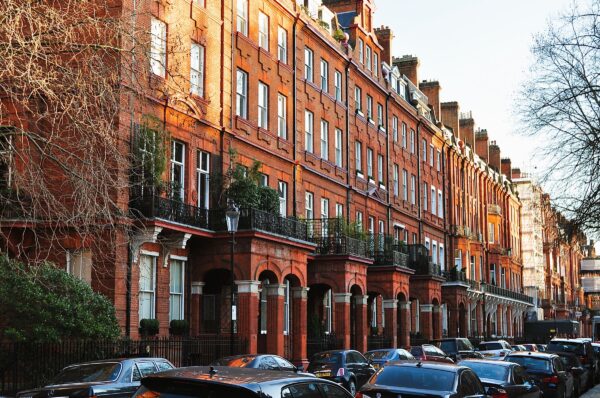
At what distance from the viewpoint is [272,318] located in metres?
28.7

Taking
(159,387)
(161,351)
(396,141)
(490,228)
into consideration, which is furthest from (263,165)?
(490,228)

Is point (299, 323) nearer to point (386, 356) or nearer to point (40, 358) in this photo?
point (386, 356)

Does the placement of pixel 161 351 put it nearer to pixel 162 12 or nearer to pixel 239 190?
pixel 239 190

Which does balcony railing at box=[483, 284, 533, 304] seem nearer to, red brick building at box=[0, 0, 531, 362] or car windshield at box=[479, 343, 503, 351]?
red brick building at box=[0, 0, 531, 362]

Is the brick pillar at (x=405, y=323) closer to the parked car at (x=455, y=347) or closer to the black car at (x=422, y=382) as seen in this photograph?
the parked car at (x=455, y=347)

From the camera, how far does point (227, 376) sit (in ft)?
26.0

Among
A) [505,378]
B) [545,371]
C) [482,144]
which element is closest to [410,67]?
[482,144]

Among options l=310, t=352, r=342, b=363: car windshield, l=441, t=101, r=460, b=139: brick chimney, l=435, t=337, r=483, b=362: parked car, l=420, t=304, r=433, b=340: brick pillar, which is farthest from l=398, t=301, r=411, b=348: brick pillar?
l=441, t=101, r=460, b=139: brick chimney

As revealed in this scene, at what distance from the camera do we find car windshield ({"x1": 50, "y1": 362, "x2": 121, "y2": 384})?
50.8ft

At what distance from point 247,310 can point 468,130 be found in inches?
1993

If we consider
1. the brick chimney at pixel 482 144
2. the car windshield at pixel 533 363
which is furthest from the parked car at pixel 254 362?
the brick chimney at pixel 482 144

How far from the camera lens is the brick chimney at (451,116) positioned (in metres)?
67.1

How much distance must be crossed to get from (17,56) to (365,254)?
25.6 m

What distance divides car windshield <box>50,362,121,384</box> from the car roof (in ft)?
25.4
